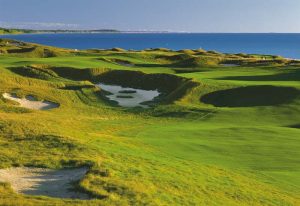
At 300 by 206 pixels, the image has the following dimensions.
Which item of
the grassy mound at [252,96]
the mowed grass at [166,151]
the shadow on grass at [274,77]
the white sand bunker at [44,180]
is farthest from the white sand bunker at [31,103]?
the white sand bunker at [44,180]

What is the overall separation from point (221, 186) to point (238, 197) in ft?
3.56

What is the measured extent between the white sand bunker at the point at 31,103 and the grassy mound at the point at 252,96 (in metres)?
13.3

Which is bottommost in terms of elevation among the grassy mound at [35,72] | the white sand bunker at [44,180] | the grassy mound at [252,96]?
the white sand bunker at [44,180]

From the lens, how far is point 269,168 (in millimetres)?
23781

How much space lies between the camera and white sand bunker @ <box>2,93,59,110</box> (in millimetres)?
42925

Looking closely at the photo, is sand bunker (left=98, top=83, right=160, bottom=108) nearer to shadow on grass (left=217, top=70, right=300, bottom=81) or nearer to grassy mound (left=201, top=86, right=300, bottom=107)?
grassy mound (left=201, top=86, right=300, bottom=107)

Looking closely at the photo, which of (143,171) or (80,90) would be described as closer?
(143,171)

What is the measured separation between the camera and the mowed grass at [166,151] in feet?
61.6

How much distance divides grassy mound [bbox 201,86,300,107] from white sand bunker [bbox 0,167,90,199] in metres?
25.9

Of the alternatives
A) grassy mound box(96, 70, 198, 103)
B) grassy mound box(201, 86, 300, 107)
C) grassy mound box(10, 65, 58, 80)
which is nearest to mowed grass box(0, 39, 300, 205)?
grassy mound box(201, 86, 300, 107)

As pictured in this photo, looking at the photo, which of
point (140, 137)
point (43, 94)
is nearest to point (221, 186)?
point (140, 137)

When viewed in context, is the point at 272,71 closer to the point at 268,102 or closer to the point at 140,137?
the point at 268,102

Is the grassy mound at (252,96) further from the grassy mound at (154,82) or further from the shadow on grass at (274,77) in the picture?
the shadow on grass at (274,77)

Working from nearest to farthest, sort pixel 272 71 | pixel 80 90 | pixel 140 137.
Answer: pixel 140 137
pixel 80 90
pixel 272 71
